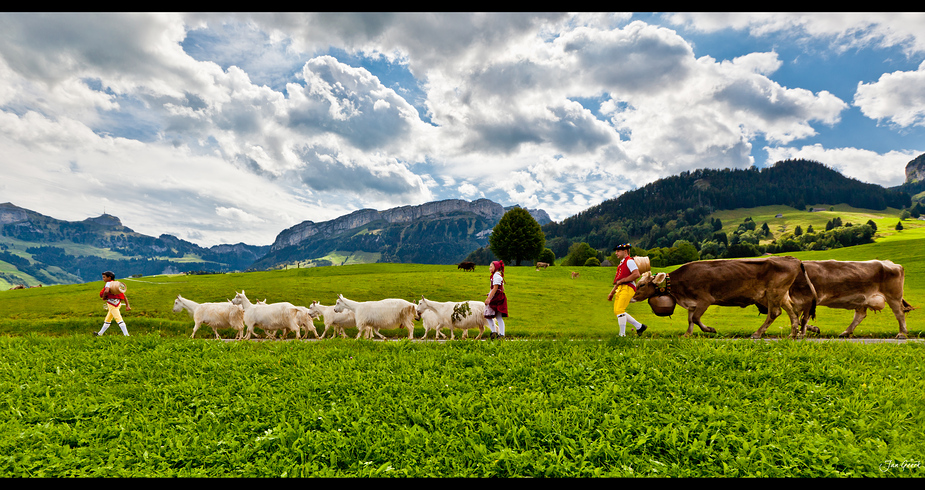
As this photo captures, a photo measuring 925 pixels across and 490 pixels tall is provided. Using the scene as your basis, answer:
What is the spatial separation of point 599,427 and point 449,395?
2.65 meters

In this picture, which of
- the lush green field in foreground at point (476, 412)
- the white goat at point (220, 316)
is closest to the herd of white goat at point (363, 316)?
the white goat at point (220, 316)

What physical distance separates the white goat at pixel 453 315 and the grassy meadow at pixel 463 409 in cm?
413

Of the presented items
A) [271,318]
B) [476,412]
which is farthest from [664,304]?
[271,318]

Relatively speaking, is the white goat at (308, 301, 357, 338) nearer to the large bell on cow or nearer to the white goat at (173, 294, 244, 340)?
the white goat at (173, 294, 244, 340)

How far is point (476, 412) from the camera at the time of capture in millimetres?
6590

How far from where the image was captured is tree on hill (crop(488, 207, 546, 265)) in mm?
71375

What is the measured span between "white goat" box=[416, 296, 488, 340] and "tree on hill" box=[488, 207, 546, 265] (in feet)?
184

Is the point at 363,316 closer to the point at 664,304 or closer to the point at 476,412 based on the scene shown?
the point at 476,412

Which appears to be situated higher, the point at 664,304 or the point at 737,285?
the point at 737,285

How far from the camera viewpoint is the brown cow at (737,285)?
1285 cm

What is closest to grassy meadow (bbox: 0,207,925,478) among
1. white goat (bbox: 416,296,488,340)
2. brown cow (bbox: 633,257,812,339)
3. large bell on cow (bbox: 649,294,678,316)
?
brown cow (bbox: 633,257,812,339)

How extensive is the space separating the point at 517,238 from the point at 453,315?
57.1m
